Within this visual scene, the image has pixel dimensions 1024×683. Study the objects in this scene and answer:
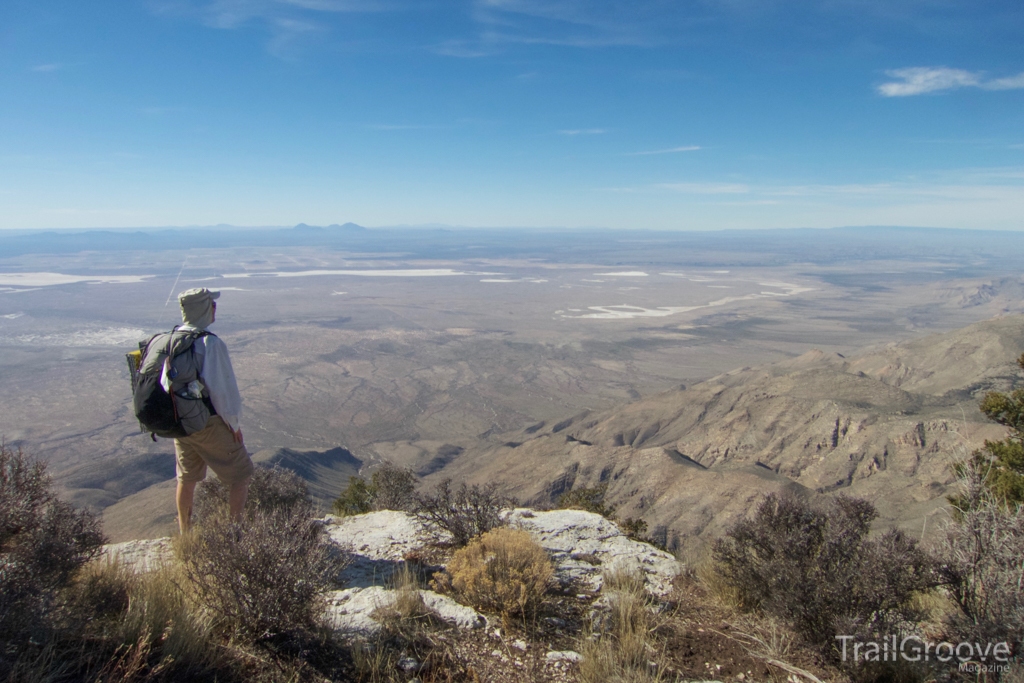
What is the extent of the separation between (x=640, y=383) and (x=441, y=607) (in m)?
62.8

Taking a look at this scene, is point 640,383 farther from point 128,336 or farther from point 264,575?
point 128,336

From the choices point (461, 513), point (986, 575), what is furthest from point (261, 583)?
point (986, 575)

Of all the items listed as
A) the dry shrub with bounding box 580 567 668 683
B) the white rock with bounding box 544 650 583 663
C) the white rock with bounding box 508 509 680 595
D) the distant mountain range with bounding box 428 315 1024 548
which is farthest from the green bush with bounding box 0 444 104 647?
the distant mountain range with bounding box 428 315 1024 548

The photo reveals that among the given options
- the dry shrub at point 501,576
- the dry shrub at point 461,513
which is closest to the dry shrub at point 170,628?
the dry shrub at point 501,576

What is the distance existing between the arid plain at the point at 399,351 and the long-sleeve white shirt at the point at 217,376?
1925 mm

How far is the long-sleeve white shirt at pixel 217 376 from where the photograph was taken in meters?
3.64

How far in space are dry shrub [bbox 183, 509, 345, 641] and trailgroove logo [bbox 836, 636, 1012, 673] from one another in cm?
279

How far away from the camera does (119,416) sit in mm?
52625

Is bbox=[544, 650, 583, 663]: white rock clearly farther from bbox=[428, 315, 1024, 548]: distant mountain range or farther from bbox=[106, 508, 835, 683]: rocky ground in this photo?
bbox=[428, 315, 1024, 548]: distant mountain range

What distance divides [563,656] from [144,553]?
3377 mm

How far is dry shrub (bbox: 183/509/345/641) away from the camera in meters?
2.72

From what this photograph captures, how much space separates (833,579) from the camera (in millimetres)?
3281

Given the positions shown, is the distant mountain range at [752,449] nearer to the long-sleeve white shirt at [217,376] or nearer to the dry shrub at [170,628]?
the long-sleeve white shirt at [217,376]

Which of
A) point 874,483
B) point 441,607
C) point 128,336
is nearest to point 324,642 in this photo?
point 441,607
